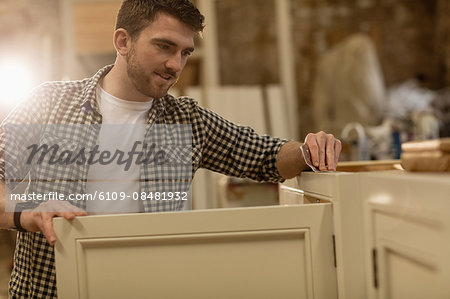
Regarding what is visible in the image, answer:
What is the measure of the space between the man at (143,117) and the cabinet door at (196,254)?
0.75 ft

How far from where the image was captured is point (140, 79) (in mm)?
1268

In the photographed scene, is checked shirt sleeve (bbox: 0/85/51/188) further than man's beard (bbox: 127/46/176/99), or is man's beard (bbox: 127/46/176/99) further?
man's beard (bbox: 127/46/176/99)

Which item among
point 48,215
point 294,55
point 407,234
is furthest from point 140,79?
point 294,55

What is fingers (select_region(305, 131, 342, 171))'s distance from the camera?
110cm

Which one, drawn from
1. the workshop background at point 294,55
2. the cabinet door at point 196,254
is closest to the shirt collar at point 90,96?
the cabinet door at point 196,254

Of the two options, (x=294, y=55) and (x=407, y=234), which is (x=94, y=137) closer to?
(x=407, y=234)

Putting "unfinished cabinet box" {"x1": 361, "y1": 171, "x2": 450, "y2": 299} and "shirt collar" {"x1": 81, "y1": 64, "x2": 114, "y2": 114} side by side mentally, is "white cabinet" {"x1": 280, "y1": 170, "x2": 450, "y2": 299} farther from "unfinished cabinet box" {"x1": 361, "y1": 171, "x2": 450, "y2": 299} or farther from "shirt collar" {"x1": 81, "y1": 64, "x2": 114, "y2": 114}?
"shirt collar" {"x1": 81, "y1": 64, "x2": 114, "y2": 114}

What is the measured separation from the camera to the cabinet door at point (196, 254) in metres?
0.90

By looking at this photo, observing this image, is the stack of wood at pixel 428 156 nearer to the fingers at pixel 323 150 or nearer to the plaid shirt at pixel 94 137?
the fingers at pixel 323 150

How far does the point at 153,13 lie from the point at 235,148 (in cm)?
41

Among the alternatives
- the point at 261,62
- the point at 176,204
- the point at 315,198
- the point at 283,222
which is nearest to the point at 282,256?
the point at 283,222

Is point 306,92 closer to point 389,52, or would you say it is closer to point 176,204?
point 389,52

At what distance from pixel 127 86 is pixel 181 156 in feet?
0.75

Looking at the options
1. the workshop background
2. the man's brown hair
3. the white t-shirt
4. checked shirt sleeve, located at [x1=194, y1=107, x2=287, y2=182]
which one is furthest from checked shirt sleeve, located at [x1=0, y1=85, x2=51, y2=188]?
the workshop background
